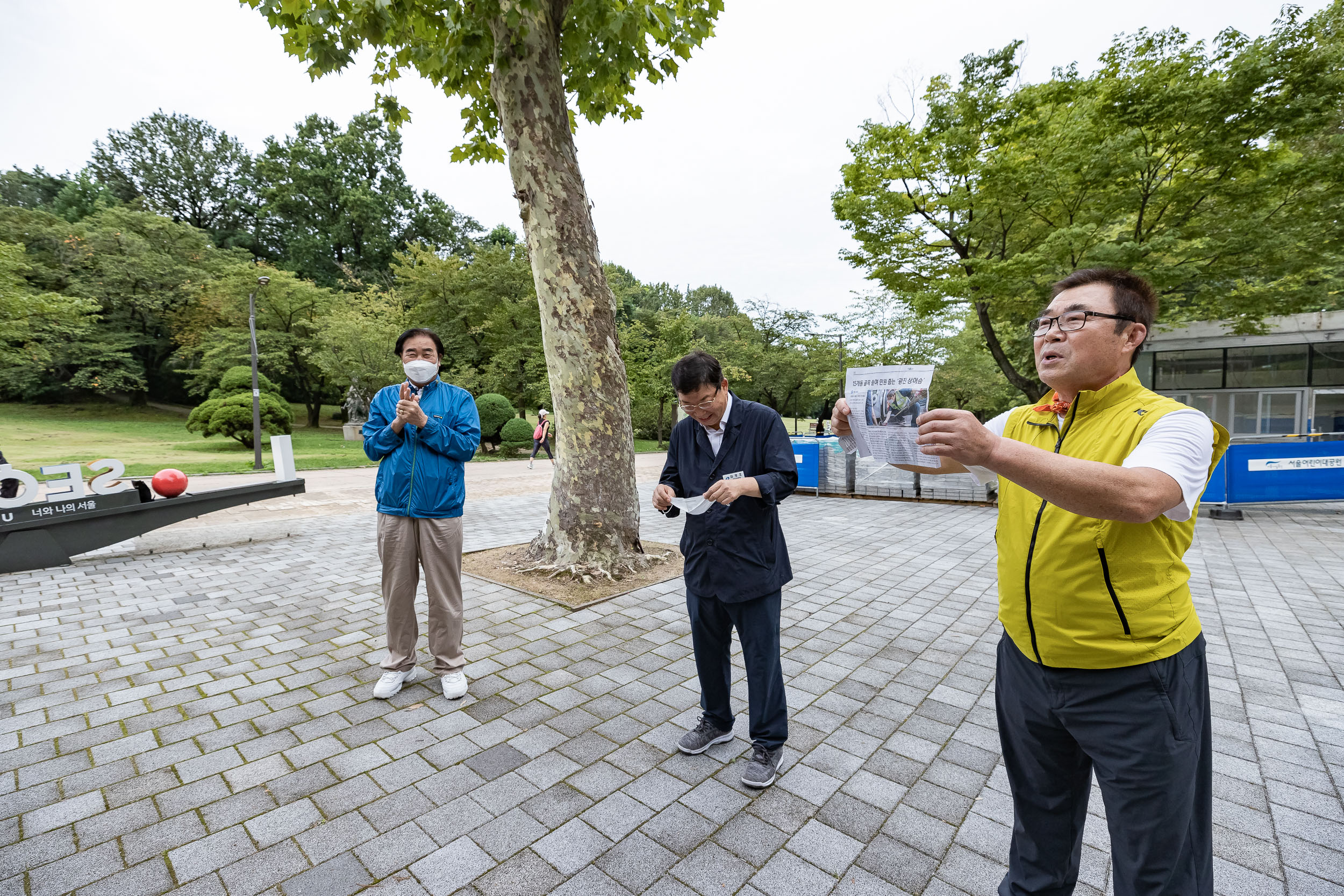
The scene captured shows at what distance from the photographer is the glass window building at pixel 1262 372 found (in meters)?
17.5

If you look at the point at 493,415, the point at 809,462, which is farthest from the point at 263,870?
the point at 493,415

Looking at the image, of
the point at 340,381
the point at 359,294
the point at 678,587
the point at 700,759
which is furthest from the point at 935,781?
the point at 359,294

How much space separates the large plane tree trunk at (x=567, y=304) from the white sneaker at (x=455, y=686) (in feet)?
7.96

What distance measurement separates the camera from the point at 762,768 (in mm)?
2713

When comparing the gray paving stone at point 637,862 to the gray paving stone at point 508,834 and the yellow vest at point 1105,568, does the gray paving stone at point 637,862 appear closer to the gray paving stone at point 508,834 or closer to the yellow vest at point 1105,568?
the gray paving stone at point 508,834

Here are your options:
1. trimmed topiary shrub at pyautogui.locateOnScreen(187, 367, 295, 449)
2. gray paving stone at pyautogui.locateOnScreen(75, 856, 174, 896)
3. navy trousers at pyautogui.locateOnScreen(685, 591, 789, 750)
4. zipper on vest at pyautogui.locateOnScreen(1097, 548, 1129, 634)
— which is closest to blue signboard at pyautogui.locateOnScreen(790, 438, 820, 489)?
navy trousers at pyautogui.locateOnScreen(685, 591, 789, 750)

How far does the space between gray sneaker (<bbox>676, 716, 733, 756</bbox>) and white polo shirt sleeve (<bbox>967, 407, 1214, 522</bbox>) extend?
7.44ft

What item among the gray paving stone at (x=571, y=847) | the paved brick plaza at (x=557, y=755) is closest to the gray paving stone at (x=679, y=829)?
the paved brick plaza at (x=557, y=755)

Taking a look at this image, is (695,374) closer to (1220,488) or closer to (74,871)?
(74,871)

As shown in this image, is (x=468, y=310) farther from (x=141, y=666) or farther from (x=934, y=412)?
(x=934, y=412)

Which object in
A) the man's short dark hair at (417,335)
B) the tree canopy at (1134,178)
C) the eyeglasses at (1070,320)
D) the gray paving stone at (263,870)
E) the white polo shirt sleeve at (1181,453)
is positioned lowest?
the gray paving stone at (263,870)

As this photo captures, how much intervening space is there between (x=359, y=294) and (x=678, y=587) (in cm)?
3422

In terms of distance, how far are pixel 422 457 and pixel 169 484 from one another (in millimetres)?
6236

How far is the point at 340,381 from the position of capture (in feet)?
89.4
